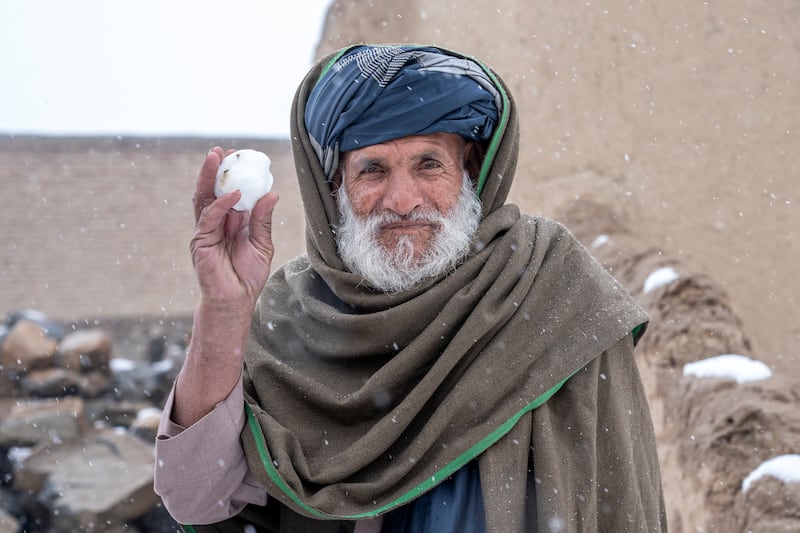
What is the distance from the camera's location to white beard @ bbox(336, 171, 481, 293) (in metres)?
2.15

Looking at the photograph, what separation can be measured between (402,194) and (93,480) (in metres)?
4.62

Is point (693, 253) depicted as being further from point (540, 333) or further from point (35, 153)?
point (35, 153)

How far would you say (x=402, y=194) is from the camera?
2131mm

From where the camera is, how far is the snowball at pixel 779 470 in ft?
9.08

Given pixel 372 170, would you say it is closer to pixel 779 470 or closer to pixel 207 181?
pixel 207 181

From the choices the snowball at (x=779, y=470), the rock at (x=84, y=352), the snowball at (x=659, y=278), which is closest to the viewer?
the snowball at (x=779, y=470)

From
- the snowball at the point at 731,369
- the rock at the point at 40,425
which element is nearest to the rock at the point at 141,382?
the rock at the point at 40,425

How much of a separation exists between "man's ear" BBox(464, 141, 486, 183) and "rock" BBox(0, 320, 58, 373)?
6.63 metres

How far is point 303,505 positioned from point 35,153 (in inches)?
570

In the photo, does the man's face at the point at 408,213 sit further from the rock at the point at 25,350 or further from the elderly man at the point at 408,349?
the rock at the point at 25,350

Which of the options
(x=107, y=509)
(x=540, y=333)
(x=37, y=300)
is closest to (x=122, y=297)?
(x=37, y=300)

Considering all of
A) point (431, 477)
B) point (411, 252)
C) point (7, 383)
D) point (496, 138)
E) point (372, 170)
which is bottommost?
point (7, 383)

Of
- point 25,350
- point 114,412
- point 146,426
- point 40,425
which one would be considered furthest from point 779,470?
point 25,350

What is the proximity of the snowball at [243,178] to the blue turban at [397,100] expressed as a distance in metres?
0.34
